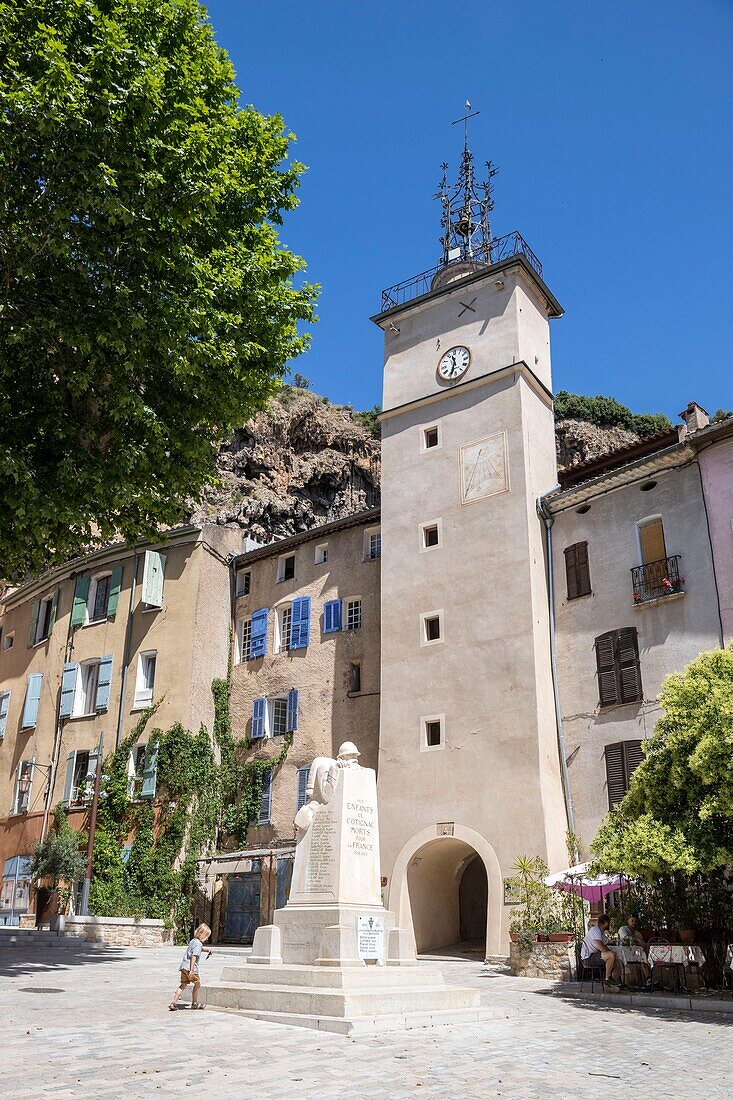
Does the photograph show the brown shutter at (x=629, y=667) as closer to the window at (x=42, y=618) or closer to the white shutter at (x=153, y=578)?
the white shutter at (x=153, y=578)

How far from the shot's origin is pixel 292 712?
30.0 metres

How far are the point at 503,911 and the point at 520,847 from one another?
62.9 inches

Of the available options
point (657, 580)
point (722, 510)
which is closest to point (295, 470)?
point (657, 580)

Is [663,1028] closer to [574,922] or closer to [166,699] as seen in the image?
[574,922]

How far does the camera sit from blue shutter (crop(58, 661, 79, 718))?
33.0 m

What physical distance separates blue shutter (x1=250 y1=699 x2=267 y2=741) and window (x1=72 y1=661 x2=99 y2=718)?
6.29 metres

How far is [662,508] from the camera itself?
2338cm

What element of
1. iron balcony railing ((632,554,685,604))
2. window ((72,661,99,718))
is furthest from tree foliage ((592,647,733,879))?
window ((72,661,99,718))

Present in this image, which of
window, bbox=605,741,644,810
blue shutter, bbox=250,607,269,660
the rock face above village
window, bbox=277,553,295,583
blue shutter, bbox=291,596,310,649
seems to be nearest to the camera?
window, bbox=605,741,644,810

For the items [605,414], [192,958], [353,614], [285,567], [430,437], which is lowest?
[192,958]

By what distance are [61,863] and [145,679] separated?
651 cm

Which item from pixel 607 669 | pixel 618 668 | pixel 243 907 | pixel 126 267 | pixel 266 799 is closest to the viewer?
pixel 126 267

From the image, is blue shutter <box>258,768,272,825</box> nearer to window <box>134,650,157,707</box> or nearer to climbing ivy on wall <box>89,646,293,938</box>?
climbing ivy on wall <box>89,646,293,938</box>

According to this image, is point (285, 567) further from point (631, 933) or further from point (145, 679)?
point (631, 933)
